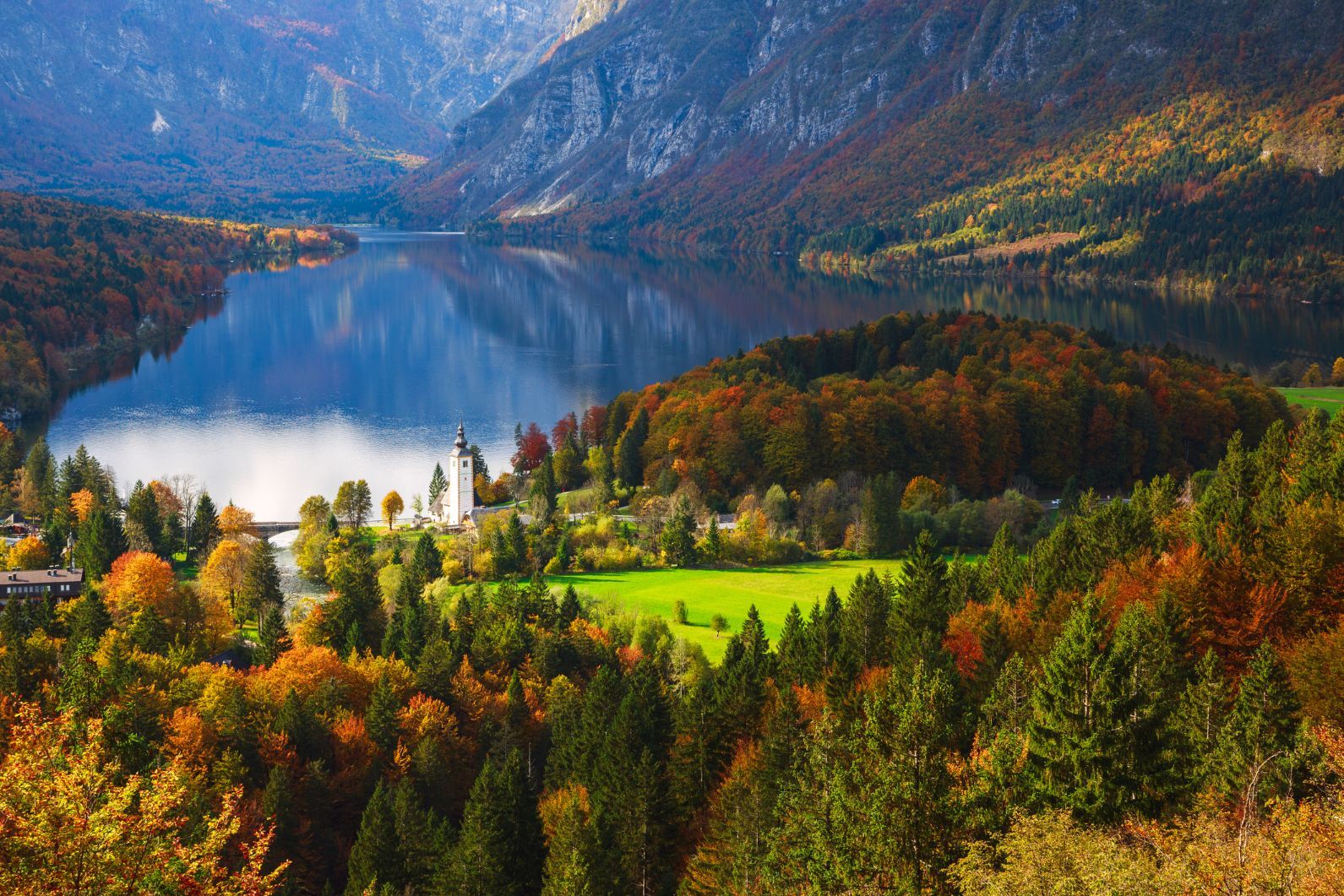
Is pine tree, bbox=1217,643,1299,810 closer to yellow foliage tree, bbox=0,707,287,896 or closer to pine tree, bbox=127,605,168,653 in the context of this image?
yellow foliage tree, bbox=0,707,287,896

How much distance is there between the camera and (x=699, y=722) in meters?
28.0

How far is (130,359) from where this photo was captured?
11281 centimetres

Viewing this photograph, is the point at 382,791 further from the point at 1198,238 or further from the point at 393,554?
the point at 1198,238

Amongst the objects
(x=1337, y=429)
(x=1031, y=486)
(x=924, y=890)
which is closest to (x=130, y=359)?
(x=1031, y=486)

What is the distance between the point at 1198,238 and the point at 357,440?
124 metres

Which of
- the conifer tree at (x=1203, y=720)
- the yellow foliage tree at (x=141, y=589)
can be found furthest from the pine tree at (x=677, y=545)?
the conifer tree at (x=1203, y=720)

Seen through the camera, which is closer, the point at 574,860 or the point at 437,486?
the point at 574,860

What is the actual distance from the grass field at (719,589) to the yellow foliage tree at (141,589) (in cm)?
1431

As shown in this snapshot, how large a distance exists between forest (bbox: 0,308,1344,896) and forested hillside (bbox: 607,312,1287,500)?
44.3 feet

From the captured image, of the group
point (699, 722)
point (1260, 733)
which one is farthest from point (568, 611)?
point (1260, 733)

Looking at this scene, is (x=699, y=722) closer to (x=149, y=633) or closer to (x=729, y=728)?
(x=729, y=728)

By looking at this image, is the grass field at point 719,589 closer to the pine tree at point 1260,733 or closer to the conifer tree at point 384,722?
the conifer tree at point 384,722

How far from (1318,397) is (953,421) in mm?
27758

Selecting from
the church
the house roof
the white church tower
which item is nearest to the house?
the house roof
